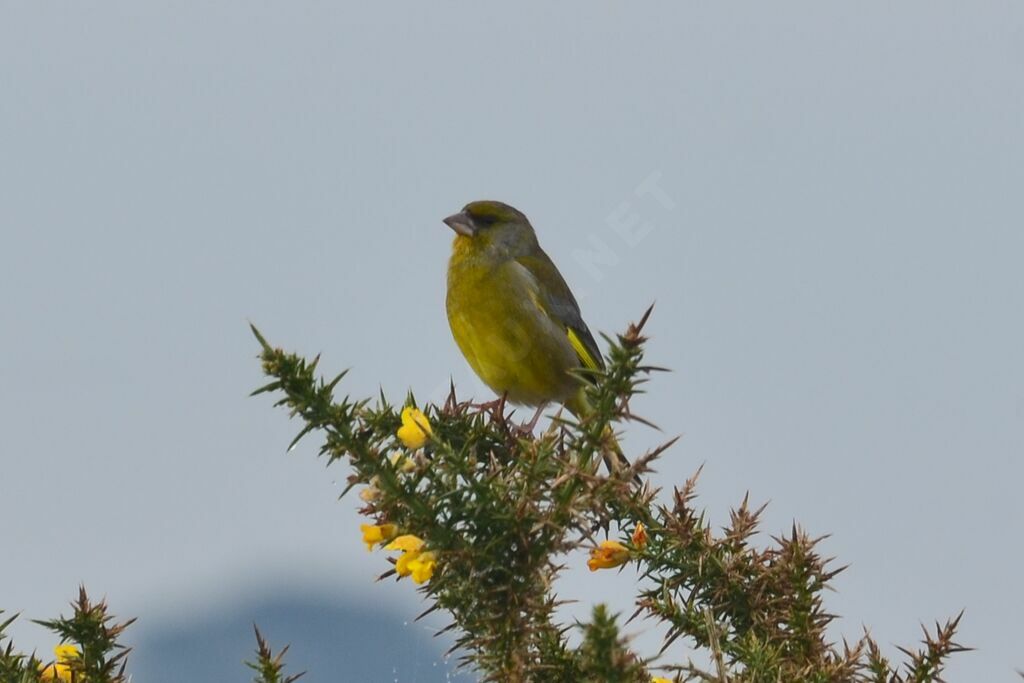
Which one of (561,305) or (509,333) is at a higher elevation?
(561,305)

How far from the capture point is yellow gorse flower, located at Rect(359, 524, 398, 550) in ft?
11.6

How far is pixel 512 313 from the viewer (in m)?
8.11

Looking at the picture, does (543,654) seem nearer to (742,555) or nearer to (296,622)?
(742,555)

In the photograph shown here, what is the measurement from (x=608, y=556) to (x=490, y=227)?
5.00 meters

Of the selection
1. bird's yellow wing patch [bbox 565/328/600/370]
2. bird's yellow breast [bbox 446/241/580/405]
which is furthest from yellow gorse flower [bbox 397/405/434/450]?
bird's yellow wing patch [bbox 565/328/600/370]

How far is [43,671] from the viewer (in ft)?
11.9

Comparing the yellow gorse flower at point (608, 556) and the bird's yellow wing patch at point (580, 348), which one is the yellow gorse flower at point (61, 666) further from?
the bird's yellow wing patch at point (580, 348)

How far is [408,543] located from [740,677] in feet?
2.65

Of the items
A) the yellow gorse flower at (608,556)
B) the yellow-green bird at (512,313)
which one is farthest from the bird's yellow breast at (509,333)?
the yellow gorse flower at (608,556)

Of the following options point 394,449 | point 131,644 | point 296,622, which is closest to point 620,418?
point 394,449

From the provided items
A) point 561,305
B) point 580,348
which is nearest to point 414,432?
point 580,348

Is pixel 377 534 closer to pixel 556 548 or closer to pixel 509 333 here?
pixel 556 548

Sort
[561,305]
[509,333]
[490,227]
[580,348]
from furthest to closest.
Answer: [490,227]
[561,305]
[580,348]
[509,333]

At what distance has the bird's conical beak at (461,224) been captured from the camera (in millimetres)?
8602
